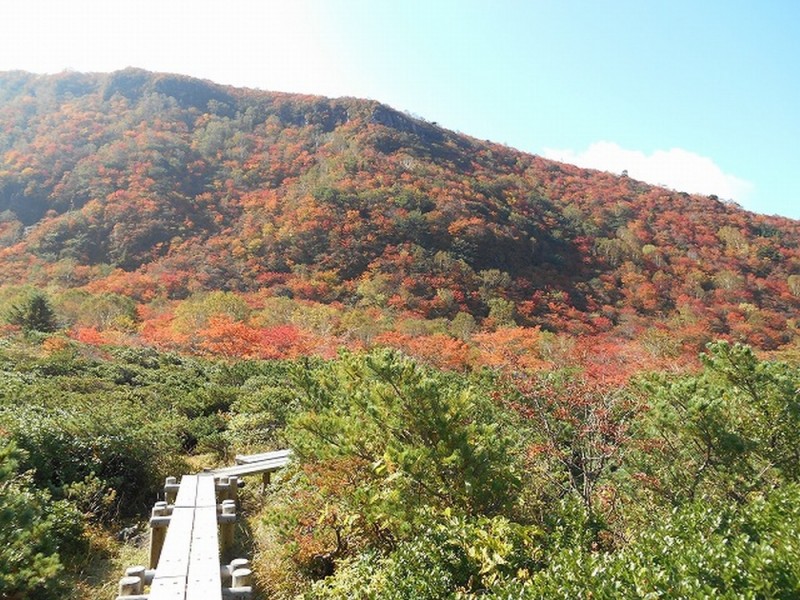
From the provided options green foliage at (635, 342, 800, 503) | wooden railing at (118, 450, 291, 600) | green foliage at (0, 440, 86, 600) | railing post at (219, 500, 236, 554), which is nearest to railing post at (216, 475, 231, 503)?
wooden railing at (118, 450, 291, 600)

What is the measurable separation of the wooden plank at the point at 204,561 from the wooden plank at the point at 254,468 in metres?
1.63

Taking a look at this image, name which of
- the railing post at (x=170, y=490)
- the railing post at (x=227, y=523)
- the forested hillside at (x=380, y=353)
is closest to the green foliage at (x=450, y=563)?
the forested hillside at (x=380, y=353)

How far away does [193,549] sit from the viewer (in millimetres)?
4738

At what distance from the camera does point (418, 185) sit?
193ft

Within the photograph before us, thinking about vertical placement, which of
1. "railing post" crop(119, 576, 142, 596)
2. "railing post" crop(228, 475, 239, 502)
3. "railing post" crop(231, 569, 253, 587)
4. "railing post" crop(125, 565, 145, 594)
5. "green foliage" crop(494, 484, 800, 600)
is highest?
"green foliage" crop(494, 484, 800, 600)

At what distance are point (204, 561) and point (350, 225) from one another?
1864 inches

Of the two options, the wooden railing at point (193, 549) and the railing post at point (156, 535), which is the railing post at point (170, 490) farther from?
the railing post at point (156, 535)

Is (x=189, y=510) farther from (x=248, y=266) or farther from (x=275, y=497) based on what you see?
(x=248, y=266)

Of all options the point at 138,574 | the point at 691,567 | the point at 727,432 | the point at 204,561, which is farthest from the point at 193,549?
the point at 727,432

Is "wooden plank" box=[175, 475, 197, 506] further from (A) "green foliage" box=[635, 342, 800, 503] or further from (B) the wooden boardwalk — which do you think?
(A) "green foliage" box=[635, 342, 800, 503]

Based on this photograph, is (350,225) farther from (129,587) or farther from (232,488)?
(129,587)

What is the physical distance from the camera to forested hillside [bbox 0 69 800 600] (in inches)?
161

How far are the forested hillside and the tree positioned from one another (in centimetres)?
23

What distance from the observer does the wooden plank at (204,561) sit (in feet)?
13.2
